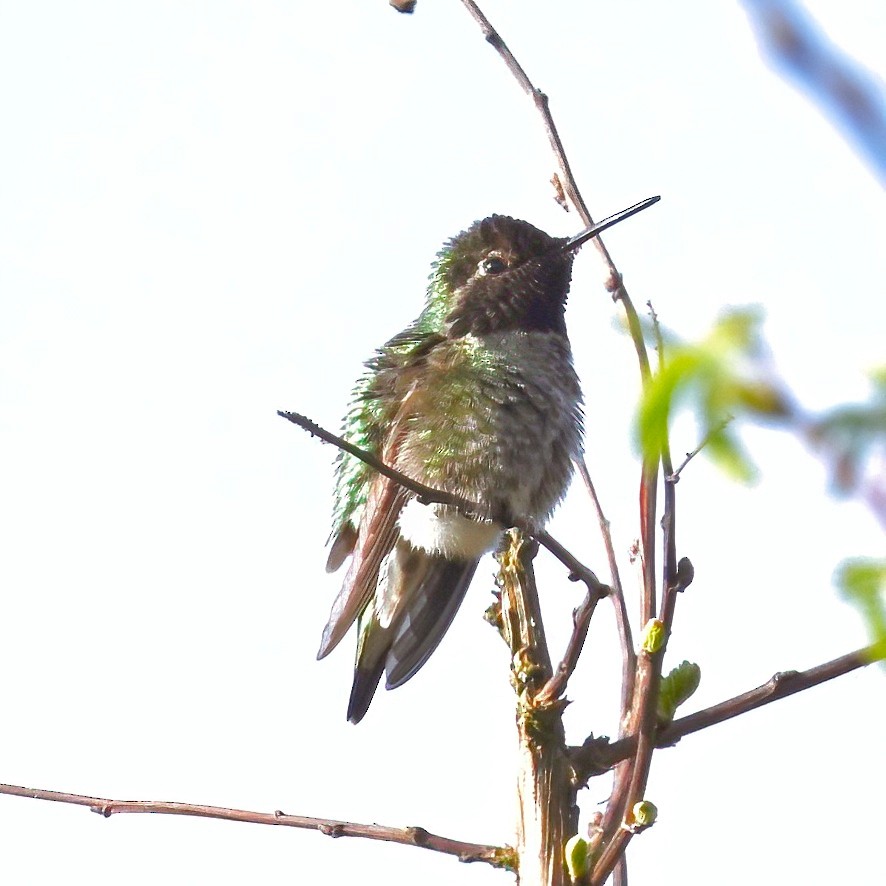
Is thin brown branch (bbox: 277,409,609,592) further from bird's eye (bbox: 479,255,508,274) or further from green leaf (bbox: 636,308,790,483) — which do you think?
bird's eye (bbox: 479,255,508,274)

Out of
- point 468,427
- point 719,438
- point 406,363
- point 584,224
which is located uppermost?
point 406,363

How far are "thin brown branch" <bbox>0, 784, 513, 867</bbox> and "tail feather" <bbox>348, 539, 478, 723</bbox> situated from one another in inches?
105

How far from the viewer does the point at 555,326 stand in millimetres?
6656

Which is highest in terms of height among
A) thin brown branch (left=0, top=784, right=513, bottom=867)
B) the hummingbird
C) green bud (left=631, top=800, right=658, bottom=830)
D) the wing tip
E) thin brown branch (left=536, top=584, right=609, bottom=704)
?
the hummingbird

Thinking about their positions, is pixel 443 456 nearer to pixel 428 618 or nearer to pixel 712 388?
pixel 428 618

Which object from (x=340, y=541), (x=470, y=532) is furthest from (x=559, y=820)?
(x=340, y=541)

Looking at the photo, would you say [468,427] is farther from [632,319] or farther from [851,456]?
[851,456]

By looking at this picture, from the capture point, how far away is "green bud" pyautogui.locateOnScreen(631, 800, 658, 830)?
2.60 metres

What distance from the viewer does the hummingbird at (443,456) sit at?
5.76 meters

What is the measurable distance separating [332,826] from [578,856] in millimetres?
631

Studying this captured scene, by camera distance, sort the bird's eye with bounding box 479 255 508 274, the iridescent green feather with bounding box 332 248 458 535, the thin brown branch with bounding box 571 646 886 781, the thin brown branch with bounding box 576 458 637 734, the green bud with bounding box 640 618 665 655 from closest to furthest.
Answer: the thin brown branch with bounding box 571 646 886 781, the green bud with bounding box 640 618 665 655, the thin brown branch with bounding box 576 458 637 734, the iridescent green feather with bounding box 332 248 458 535, the bird's eye with bounding box 479 255 508 274

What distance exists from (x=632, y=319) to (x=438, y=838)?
1.26 metres

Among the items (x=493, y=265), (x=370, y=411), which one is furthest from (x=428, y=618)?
(x=493, y=265)

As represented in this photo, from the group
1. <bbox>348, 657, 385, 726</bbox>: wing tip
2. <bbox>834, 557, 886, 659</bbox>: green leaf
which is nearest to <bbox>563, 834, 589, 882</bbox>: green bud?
<bbox>834, 557, 886, 659</bbox>: green leaf
